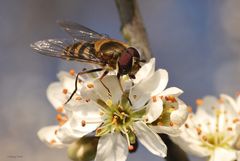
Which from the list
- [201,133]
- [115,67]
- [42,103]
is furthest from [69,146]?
[42,103]

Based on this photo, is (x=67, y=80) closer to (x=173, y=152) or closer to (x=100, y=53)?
(x=100, y=53)

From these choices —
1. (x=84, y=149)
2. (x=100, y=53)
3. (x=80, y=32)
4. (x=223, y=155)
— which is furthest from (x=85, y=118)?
(x=223, y=155)

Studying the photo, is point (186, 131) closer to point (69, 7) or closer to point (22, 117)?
point (22, 117)

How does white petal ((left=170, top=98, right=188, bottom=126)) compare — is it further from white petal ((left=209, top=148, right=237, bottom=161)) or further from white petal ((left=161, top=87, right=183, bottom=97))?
white petal ((left=209, top=148, right=237, bottom=161))

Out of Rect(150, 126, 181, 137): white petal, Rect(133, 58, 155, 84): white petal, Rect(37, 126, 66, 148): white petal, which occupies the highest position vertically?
Rect(133, 58, 155, 84): white petal

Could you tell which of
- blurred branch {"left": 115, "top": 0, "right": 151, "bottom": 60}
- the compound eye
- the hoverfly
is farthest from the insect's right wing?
blurred branch {"left": 115, "top": 0, "right": 151, "bottom": 60}

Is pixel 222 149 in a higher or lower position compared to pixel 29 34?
lower
